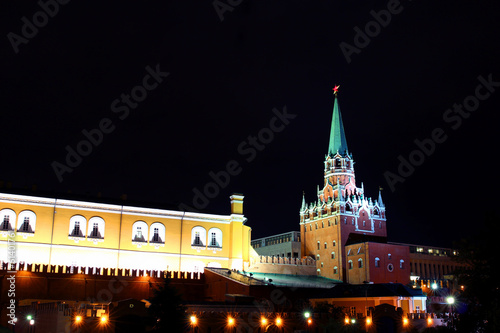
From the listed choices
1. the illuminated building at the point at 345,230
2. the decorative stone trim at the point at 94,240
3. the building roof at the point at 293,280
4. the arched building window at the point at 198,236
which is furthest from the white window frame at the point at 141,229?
the illuminated building at the point at 345,230

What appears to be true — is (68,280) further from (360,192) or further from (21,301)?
(360,192)

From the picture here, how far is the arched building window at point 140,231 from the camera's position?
166 feet

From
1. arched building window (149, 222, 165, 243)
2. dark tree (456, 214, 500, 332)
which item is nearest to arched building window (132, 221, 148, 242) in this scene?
arched building window (149, 222, 165, 243)

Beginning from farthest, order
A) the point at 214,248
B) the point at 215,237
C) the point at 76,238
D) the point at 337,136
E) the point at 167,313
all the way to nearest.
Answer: the point at 337,136 < the point at 215,237 < the point at 214,248 < the point at 76,238 < the point at 167,313

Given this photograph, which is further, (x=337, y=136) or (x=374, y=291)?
(x=337, y=136)

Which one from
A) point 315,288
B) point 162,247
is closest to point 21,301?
point 162,247

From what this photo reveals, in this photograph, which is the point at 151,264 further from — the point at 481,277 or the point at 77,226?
the point at 481,277

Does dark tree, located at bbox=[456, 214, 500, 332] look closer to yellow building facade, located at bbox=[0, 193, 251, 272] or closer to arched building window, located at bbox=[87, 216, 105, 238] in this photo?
yellow building facade, located at bbox=[0, 193, 251, 272]

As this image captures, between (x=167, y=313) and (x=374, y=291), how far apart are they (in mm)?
20475

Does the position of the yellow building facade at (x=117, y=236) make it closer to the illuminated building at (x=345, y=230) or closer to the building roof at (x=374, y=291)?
the building roof at (x=374, y=291)

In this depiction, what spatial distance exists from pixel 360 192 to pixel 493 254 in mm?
46593

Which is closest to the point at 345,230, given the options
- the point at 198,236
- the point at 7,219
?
the point at 198,236

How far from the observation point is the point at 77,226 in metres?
48.4

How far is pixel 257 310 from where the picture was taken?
37.8 meters
